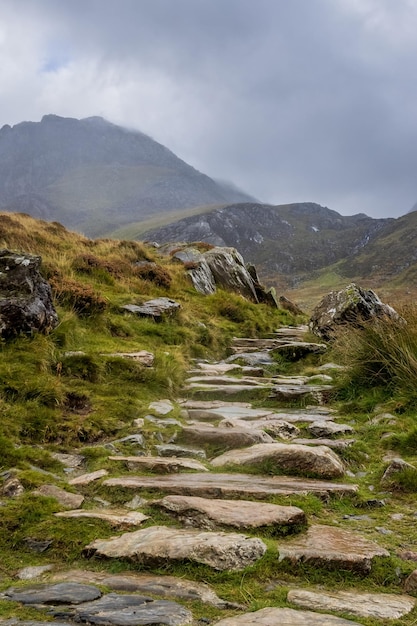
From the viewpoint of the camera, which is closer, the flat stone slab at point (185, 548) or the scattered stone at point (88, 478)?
the flat stone slab at point (185, 548)

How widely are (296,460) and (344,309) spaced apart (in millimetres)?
10172

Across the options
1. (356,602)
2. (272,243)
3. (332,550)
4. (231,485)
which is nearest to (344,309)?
(231,485)

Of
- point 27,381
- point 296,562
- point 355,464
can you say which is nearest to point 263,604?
point 296,562

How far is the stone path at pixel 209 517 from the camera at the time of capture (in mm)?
2748

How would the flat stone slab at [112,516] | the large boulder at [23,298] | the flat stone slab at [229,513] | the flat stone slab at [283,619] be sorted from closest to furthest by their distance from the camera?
the flat stone slab at [283,619]
the flat stone slab at [229,513]
the flat stone slab at [112,516]
the large boulder at [23,298]

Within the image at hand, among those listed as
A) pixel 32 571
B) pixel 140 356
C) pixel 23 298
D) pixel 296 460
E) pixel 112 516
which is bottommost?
pixel 32 571

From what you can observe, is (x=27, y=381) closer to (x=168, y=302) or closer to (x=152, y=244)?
(x=168, y=302)

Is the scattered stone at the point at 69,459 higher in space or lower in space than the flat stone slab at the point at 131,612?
lower

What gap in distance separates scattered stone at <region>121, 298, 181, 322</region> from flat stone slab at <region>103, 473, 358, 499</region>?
26.6 feet

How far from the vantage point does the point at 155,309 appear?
525 inches

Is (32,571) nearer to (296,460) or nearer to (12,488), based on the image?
(12,488)

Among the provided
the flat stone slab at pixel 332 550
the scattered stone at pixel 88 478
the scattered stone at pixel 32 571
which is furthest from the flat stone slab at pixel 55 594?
the scattered stone at pixel 88 478

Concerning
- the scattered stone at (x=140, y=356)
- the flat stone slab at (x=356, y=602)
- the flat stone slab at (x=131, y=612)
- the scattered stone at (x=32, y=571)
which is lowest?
the scattered stone at (x=32, y=571)

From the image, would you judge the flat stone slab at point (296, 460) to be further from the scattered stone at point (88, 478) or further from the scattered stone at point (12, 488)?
the scattered stone at point (12, 488)
